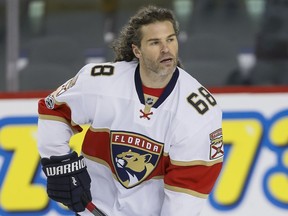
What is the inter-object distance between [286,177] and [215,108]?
1545mm

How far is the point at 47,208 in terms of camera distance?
466 centimetres

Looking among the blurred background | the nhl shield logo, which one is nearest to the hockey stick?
the nhl shield logo

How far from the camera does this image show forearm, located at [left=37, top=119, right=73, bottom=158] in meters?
3.29

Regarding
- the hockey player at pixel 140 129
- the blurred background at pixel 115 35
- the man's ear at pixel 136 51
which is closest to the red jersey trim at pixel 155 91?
the hockey player at pixel 140 129

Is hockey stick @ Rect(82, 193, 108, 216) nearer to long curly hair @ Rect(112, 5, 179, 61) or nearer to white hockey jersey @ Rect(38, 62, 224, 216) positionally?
white hockey jersey @ Rect(38, 62, 224, 216)

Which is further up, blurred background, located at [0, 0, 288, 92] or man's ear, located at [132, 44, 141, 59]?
man's ear, located at [132, 44, 141, 59]

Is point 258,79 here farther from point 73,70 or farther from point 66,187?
point 66,187

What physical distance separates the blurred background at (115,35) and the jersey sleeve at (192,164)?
155 centimetres

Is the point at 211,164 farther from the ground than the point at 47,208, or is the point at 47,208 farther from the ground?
the point at 211,164

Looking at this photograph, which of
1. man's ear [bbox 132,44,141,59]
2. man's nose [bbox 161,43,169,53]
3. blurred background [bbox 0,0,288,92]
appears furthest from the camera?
blurred background [bbox 0,0,288,92]

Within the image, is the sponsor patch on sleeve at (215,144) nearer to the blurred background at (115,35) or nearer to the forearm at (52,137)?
the forearm at (52,137)

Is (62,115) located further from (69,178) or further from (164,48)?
(164,48)

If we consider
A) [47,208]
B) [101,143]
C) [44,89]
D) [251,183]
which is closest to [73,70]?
[44,89]

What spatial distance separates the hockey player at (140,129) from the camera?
125 inches
